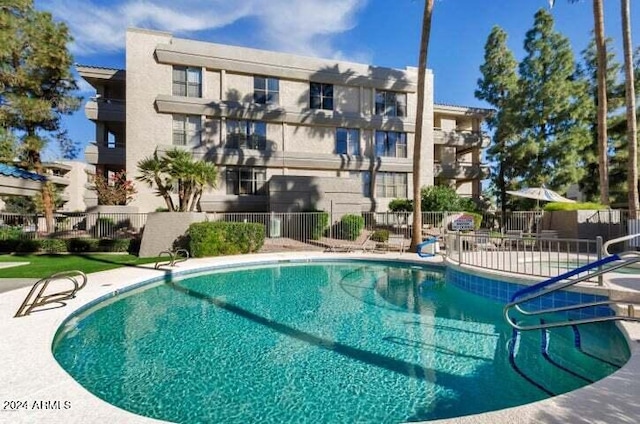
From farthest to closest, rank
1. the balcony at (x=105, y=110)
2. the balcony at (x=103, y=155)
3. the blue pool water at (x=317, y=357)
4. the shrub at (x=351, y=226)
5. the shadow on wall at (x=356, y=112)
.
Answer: the shadow on wall at (x=356, y=112), the balcony at (x=105, y=110), the balcony at (x=103, y=155), the shrub at (x=351, y=226), the blue pool water at (x=317, y=357)

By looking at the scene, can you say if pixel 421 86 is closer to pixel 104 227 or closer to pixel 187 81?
pixel 187 81

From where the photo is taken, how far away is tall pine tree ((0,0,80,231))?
17.6 metres

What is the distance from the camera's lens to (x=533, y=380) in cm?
450

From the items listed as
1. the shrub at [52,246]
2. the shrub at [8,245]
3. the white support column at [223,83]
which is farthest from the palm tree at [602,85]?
the shrub at [8,245]

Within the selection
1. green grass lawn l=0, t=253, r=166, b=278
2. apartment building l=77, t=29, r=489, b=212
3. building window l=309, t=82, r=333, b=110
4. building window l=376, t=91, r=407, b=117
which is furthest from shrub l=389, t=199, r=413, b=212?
green grass lawn l=0, t=253, r=166, b=278

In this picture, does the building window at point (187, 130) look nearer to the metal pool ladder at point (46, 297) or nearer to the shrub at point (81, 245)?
the shrub at point (81, 245)

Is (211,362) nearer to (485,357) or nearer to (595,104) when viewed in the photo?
(485,357)

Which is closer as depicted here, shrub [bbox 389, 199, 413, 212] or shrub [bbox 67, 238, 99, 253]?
shrub [bbox 67, 238, 99, 253]

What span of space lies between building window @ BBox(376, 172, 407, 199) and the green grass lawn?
59.1 ft

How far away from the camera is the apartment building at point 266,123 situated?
72.8 feet

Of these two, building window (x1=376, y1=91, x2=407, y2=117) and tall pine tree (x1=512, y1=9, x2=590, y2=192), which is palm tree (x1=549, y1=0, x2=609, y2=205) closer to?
tall pine tree (x1=512, y1=9, x2=590, y2=192)

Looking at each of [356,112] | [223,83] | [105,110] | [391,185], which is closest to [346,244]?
[391,185]

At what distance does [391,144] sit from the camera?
90.3ft

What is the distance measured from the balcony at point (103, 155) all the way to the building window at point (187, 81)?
5767 millimetres
